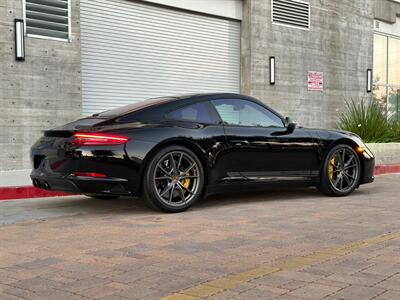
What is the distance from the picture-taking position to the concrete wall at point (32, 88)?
10.0 m

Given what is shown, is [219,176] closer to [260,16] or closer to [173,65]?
[173,65]

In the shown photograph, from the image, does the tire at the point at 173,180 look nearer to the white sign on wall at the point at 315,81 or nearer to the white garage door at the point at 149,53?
the white garage door at the point at 149,53

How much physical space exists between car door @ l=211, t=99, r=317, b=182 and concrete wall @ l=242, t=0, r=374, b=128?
7.69 m

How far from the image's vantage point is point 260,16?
49.4 feet

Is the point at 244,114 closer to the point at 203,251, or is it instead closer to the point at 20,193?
the point at 203,251

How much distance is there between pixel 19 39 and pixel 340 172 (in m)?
6.11

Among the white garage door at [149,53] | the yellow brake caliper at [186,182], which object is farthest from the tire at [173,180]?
the white garage door at [149,53]

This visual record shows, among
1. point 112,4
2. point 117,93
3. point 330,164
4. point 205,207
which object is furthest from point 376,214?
point 112,4

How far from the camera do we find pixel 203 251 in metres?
4.55

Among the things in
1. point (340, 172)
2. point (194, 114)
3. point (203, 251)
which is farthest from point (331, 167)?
point (203, 251)

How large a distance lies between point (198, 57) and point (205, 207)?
306 inches

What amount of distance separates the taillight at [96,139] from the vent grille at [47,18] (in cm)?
525

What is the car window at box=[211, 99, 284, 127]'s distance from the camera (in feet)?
22.8

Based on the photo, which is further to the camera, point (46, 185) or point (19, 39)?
point (19, 39)
